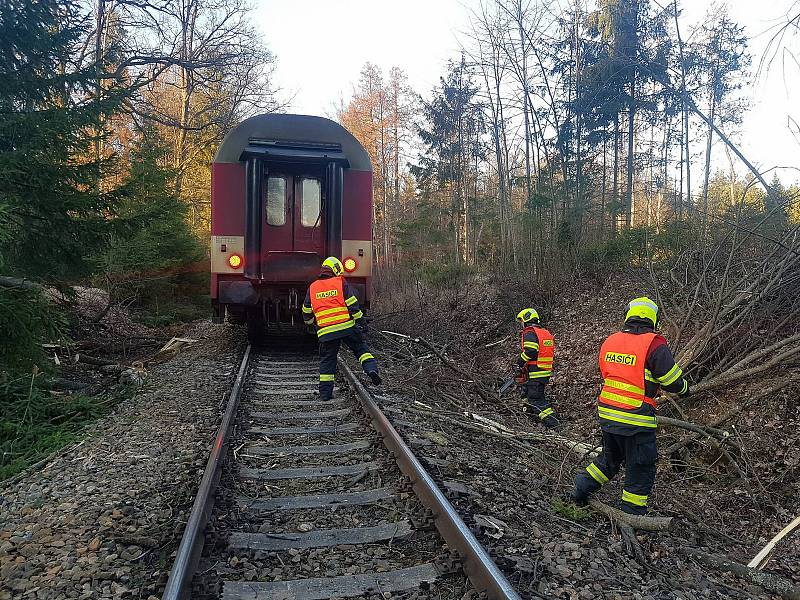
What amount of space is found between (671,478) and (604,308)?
5740 mm

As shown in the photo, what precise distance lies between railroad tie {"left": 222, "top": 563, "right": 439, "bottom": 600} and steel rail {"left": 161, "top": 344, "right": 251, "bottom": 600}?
228mm

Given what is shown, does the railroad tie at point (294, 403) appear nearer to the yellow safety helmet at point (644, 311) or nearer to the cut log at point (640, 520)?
the cut log at point (640, 520)

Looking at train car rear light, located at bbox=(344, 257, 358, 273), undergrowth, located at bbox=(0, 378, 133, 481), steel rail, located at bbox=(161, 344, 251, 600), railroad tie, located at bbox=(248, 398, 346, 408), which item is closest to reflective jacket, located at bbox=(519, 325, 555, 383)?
railroad tie, located at bbox=(248, 398, 346, 408)

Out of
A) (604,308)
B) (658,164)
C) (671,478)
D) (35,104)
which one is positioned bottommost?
(671,478)

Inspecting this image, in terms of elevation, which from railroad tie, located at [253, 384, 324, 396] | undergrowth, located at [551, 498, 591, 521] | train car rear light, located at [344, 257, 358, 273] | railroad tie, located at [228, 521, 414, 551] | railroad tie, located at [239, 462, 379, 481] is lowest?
undergrowth, located at [551, 498, 591, 521]

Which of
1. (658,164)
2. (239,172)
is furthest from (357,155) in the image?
(658,164)

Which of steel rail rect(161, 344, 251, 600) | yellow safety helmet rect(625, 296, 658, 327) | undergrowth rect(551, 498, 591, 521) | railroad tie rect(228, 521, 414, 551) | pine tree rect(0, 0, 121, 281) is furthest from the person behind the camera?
pine tree rect(0, 0, 121, 281)

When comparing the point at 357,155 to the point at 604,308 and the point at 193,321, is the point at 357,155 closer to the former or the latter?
the point at 604,308

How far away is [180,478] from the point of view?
13.2ft

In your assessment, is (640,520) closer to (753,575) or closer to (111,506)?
(753,575)

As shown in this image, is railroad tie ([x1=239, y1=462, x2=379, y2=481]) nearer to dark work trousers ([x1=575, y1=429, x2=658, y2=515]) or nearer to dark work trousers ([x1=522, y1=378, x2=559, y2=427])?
dark work trousers ([x1=575, y1=429, x2=658, y2=515])

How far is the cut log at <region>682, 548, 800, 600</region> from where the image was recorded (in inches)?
129

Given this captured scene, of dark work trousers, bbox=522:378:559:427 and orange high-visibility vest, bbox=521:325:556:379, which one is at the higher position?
orange high-visibility vest, bbox=521:325:556:379

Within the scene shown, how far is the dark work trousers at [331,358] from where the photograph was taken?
658 cm
